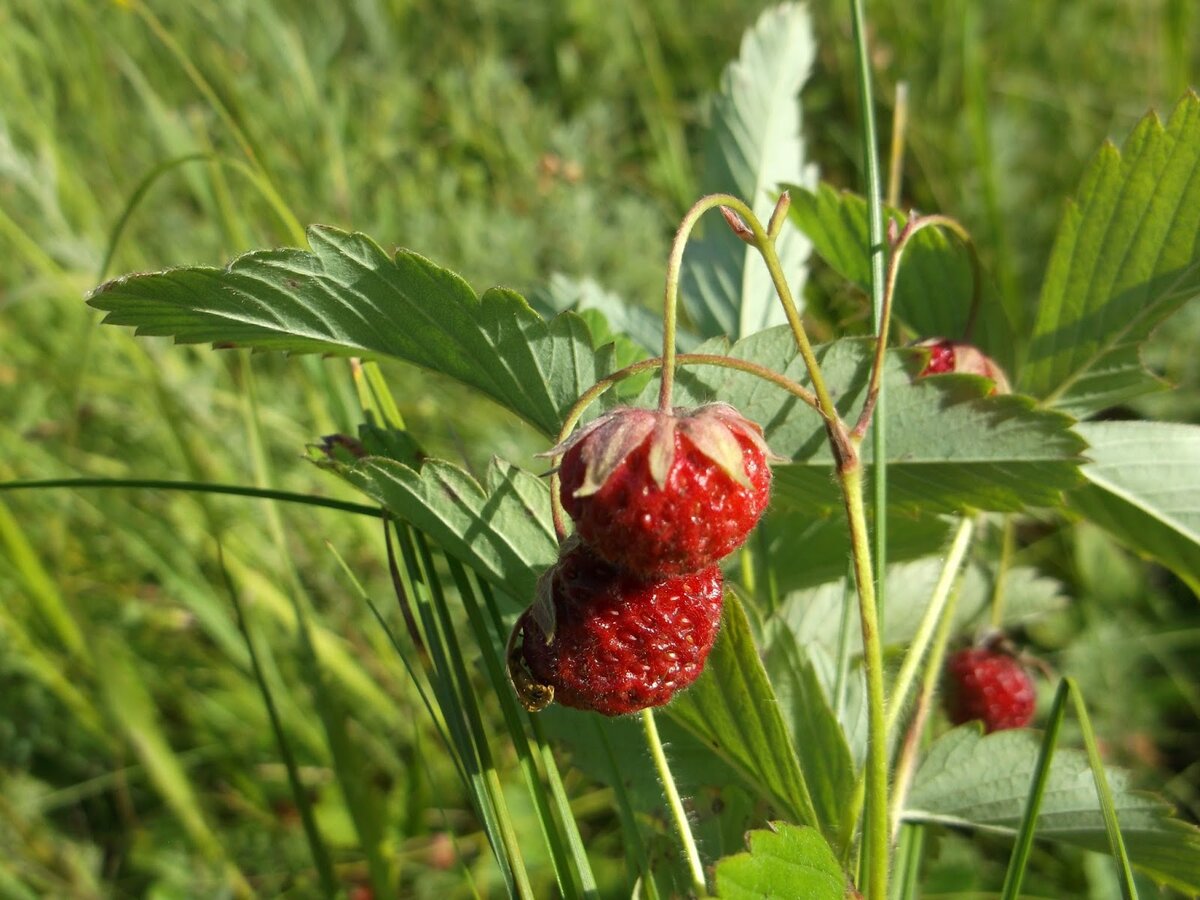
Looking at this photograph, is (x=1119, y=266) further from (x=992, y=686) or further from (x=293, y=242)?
(x=293, y=242)

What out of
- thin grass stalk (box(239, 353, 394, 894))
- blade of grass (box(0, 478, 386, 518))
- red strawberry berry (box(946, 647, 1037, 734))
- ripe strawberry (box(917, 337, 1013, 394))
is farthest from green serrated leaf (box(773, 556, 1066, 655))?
thin grass stalk (box(239, 353, 394, 894))

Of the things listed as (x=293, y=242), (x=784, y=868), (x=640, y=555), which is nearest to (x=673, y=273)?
(x=640, y=555)

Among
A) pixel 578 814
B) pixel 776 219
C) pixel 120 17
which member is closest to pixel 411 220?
pixel 120 17

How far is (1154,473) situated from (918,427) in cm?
32

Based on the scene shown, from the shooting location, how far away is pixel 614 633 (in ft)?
2.76

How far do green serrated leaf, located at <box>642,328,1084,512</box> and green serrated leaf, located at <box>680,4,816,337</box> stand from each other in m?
0.36

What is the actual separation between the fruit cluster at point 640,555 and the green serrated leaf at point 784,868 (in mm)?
141

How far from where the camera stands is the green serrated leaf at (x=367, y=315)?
0.83 m

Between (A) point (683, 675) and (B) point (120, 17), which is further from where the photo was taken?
(B) point (120, 17)

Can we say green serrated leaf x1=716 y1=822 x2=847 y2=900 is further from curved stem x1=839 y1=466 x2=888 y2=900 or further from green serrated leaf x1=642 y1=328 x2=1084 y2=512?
green serrated leaf x1=642 y1=328 x2=1084 y2=512

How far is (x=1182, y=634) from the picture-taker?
2498mm

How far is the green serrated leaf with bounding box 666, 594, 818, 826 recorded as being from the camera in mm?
860

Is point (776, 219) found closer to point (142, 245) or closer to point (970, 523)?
point (970, 523)

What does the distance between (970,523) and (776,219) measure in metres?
0.46
